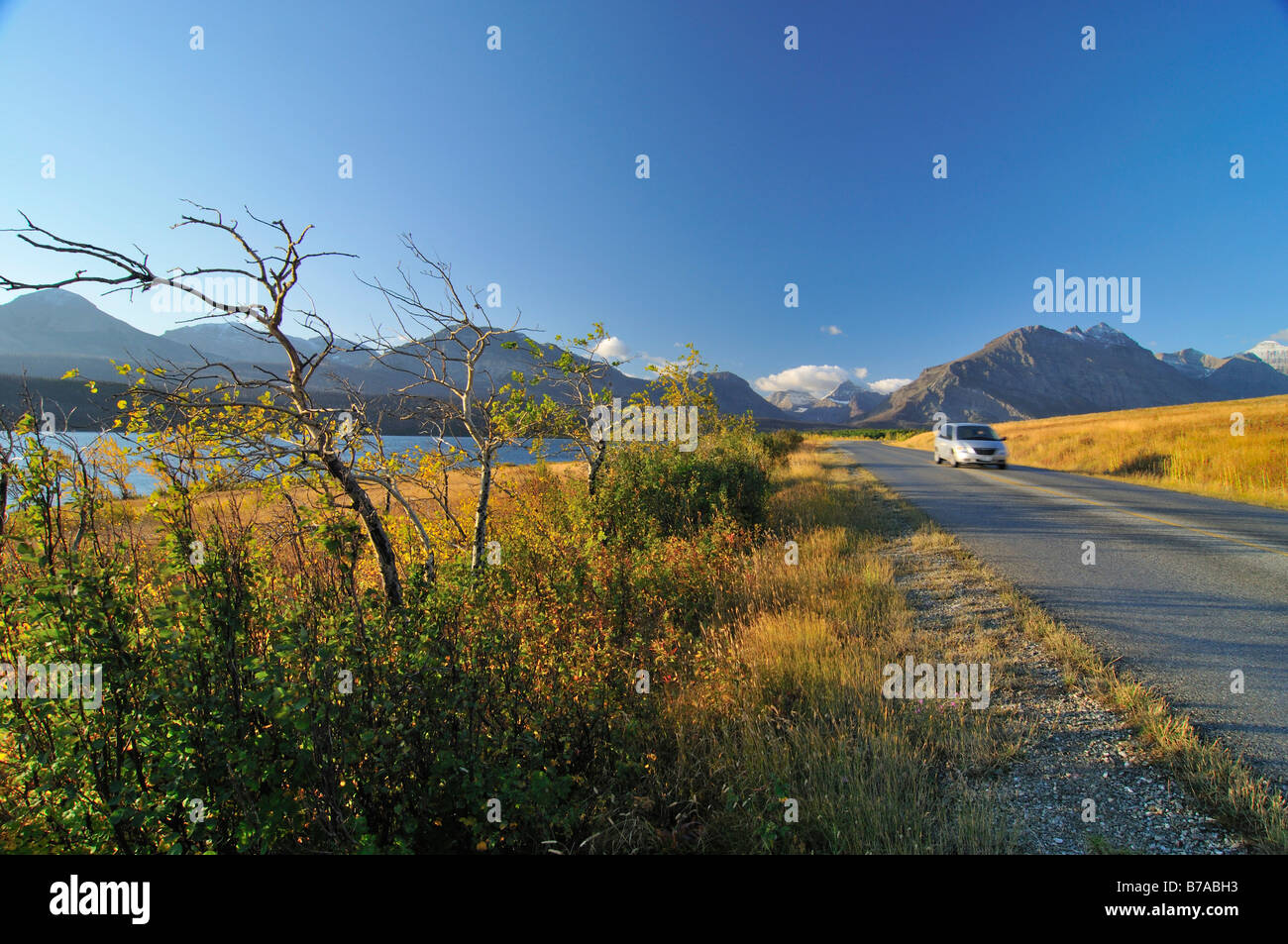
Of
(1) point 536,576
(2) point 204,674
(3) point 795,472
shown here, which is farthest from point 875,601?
(3) point 795,472

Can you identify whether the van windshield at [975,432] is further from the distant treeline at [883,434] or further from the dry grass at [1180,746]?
the distant treeline at [883,434]

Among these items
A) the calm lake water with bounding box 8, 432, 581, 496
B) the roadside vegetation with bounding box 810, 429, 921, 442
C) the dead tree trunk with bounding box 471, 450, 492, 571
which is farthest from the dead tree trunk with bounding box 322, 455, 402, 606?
the roadside vegetation with bounding box 810, 429, 921, 442

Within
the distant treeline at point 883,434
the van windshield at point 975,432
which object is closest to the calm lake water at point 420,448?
the van windshield at point 975,432

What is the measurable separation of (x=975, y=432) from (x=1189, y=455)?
5.71m

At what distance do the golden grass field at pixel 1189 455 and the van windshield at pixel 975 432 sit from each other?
2849 mm

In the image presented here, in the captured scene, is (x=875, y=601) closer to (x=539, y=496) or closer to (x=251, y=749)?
(x=251, y=749)

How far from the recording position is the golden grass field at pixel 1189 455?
1099 cm

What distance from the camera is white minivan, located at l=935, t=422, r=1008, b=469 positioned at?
56.6 feet

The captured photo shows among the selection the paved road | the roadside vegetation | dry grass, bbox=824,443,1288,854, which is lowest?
dry grass, bbox=824,443,1288,854

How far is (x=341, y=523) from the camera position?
9.64 feet

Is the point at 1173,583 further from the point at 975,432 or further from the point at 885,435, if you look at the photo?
the point at 885,435

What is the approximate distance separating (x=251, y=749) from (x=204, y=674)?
16.2 inches

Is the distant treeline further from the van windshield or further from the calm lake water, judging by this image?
the calm lake water

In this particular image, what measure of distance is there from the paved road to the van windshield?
321 inches
